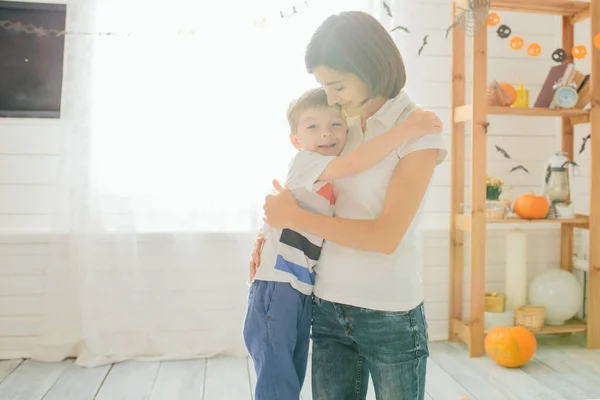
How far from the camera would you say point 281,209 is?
1.26 meters

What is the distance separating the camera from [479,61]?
112 inches

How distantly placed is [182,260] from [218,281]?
8.2 inches

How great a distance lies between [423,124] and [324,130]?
0.95ft

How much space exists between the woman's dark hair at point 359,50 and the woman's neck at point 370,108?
0.06 m

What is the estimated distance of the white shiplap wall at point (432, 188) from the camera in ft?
9.46

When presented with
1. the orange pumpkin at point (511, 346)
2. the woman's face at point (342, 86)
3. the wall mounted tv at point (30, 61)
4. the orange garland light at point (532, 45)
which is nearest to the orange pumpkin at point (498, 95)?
the orange garland light at point (532, 45)

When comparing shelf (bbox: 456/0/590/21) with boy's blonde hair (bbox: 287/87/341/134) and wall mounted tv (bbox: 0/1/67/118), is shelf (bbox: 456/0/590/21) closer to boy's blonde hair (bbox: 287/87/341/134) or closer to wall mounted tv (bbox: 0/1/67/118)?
boy's blonde hair (bbox: 287/87/341/134)

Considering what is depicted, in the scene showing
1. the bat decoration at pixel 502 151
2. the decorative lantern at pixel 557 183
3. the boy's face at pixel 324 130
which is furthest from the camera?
the bat decoration at pixel 502 151

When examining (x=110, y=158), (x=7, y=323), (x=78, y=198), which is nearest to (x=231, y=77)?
(x=110, y=158)

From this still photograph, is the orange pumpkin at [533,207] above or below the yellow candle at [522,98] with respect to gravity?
below

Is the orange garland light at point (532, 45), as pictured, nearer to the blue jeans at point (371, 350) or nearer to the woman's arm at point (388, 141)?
the woman's arm at point (388, 141)

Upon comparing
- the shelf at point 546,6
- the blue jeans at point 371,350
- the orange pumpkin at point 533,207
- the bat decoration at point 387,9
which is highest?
the shelf at point 546,6

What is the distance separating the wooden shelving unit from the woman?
1740 millimetres

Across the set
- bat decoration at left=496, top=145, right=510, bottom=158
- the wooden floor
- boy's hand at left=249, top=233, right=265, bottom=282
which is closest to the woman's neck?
boy's hand at left=249, top=233, right=265, bottom=282
